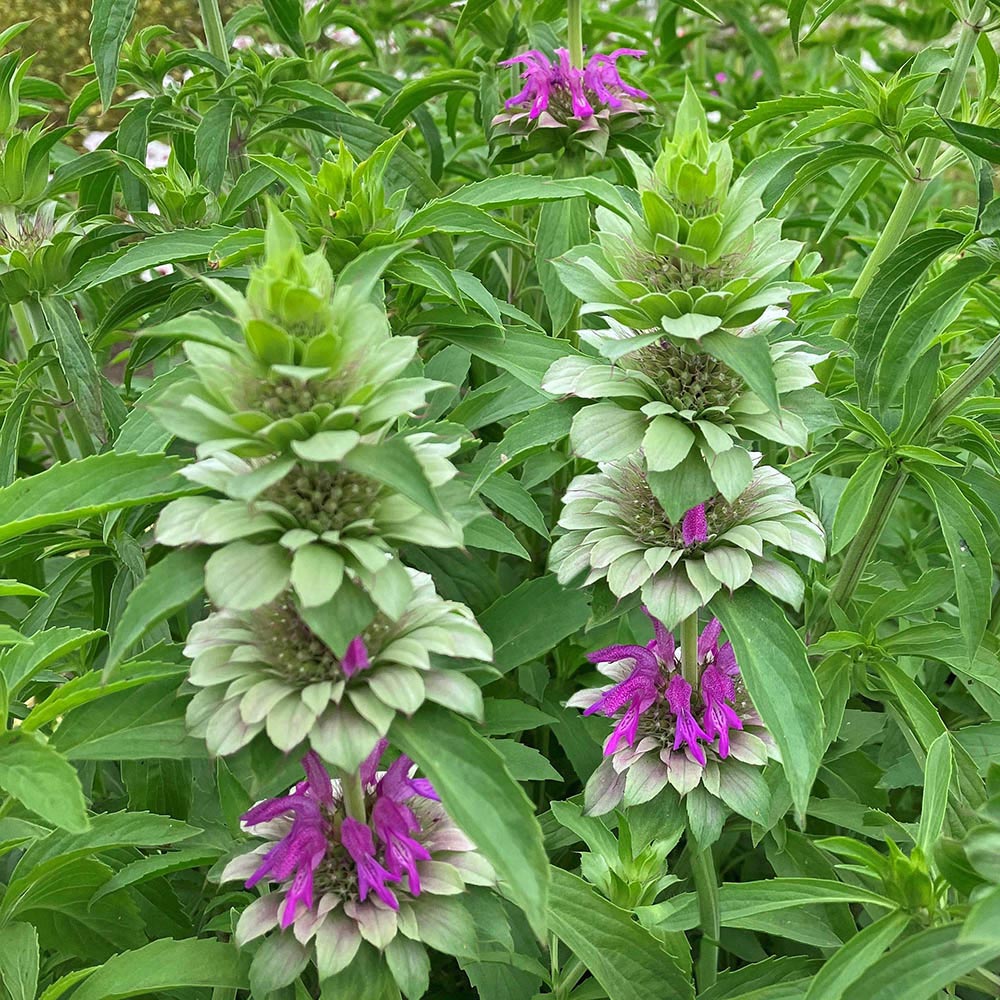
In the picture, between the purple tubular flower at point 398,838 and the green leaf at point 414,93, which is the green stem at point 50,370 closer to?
the green leaf at point 414,93

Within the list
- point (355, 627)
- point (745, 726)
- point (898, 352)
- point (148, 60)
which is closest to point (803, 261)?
point (898, 352)

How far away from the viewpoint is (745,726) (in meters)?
0.85

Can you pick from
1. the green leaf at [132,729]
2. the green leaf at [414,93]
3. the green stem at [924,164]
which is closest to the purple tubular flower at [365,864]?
the green leaf at [132,729]

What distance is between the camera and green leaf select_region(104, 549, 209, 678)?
496mm

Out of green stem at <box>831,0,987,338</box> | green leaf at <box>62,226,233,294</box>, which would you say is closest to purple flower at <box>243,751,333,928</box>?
green leaf at <box>62,226,233,294</box>

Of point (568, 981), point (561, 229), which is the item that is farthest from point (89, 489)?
point (561, 229)

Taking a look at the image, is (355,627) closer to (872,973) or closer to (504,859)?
(504,859)

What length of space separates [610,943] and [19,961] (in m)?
0.45

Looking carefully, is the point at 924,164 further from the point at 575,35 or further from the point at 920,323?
the point at 575,35

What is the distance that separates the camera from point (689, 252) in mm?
673

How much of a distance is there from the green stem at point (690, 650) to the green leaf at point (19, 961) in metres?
0.56

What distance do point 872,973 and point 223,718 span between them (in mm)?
435

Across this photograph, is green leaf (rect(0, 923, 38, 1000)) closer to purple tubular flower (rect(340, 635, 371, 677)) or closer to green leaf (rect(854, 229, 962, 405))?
purple tubular flower (rect(340, 635, 371, 677))

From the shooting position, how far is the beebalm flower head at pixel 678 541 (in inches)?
28.1
